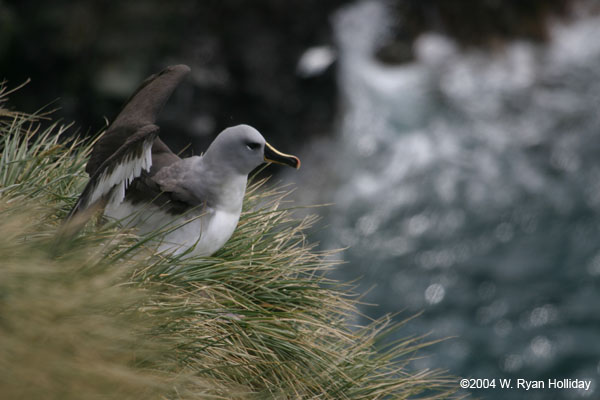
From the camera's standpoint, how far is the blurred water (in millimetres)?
9438

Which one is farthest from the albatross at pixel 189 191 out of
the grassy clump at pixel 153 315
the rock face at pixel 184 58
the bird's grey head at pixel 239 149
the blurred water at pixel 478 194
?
the rock face at pixel 184 58

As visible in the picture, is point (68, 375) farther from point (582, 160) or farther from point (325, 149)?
point (582, 160)

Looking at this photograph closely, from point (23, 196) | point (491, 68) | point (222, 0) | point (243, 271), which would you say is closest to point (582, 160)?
point (491, 68)

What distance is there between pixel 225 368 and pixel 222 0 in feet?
31.7

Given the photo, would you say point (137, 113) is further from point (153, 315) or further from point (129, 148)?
point (153, 315)

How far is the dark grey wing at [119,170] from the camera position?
2836 millimetres

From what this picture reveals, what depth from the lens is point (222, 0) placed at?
38.4 ft

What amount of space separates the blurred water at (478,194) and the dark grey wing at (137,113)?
5.39 meters

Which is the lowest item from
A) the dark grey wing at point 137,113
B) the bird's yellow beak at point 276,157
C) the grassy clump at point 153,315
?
the grassy clump at point 153,315

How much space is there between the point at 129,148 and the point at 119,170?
0.12m

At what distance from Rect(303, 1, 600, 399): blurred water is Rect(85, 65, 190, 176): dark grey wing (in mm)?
5392

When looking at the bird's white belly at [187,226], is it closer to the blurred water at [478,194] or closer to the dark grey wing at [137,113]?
the dark grey wing at [137,113]

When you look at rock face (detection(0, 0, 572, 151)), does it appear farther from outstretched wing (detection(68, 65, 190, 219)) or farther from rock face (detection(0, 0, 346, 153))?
outstretched wing (detection(68, 65, 190, 219))

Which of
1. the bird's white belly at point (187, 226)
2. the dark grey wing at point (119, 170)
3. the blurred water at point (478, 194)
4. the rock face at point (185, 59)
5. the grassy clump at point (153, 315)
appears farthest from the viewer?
the rock face at point (185, 59)
